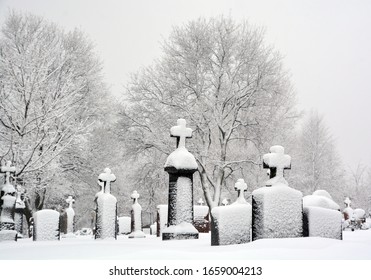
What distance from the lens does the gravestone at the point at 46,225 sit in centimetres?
839

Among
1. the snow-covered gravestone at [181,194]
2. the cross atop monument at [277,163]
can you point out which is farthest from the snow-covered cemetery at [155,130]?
the cross atop monument at [277,163]

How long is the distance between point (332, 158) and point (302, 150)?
124 centimetres

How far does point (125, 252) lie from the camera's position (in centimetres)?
488

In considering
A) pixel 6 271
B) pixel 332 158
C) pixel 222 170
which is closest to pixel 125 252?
pixel 6 271

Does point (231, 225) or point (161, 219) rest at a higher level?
point (231, 225)

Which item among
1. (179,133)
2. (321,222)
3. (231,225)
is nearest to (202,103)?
(179,133)

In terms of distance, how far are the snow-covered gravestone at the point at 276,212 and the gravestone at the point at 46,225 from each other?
182 inches

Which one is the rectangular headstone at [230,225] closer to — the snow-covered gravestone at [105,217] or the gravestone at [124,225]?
the snow-covered gravestone at [105,217]

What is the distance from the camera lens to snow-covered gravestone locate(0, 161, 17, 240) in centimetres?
830

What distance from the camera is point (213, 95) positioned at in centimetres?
1489

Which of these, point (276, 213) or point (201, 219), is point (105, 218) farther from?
point (201, 219)

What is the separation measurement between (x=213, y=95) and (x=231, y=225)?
989 centimetres

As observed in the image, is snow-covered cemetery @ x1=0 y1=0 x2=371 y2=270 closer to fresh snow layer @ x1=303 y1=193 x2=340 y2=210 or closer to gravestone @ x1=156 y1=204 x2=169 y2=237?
gravestone @ x1=156 y1=204 x2=169 y2=237

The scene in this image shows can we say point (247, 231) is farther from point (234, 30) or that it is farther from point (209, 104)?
point (234, 30)
